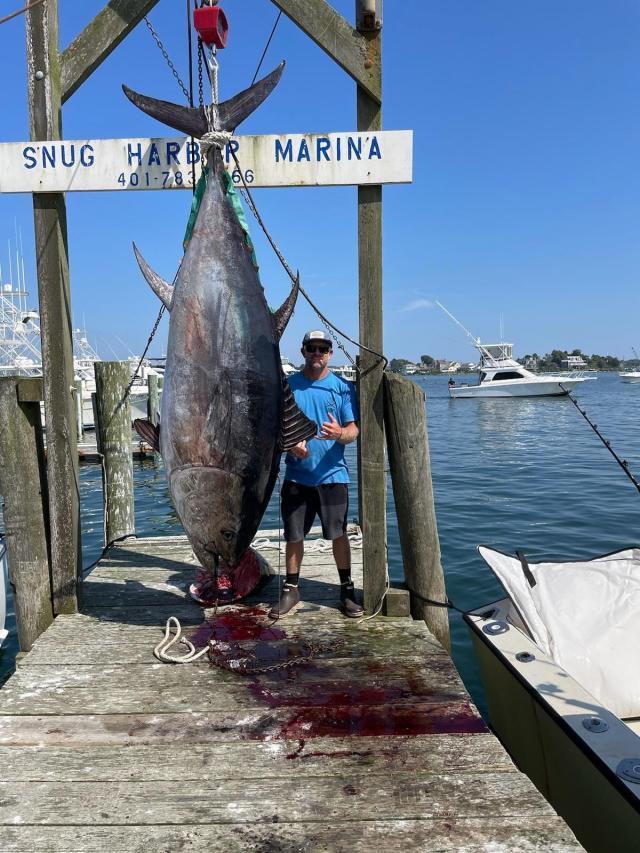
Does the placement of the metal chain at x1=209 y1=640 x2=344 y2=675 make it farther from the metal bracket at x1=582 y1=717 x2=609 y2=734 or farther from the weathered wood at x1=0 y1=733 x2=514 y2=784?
the metal bracket at x1=582 y1=717 x2=609 y2=734

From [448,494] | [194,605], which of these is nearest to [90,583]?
[194,605]

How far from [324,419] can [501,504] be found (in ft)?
26.2

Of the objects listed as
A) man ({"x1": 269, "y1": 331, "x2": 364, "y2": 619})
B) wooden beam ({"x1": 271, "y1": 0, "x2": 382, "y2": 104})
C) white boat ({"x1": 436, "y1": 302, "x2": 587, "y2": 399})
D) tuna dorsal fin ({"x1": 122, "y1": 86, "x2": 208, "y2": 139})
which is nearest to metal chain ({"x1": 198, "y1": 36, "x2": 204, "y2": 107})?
tuna dorsal fin ({"x1": 122, "y1": 86, "x2": 208, "y2": 139})

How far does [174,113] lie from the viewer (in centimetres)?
285

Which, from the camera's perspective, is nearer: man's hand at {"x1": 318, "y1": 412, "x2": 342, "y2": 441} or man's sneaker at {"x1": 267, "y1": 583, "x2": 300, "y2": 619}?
man's hand at {"x1": 318, "y1": 412, "x2": 342, "y2": 441}

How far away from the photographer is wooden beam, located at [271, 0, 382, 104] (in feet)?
10.6

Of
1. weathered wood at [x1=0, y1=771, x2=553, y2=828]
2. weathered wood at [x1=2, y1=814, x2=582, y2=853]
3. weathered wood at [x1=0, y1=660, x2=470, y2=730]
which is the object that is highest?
weathered wood at [x1=2, y1=814, x2=582, y2=853]

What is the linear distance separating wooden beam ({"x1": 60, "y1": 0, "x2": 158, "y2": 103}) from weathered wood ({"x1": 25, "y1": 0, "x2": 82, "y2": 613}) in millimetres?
63

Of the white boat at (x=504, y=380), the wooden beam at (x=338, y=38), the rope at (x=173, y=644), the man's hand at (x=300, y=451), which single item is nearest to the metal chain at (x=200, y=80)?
the wooden beam at (x=338, y=38)

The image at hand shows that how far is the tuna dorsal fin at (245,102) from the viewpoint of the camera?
2830 millimetres

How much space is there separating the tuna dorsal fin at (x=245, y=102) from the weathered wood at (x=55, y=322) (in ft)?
3.77

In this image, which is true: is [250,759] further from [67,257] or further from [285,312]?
[67,257]

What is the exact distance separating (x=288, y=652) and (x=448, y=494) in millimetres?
9209

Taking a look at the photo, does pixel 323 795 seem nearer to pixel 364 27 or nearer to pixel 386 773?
pixel 386 773
